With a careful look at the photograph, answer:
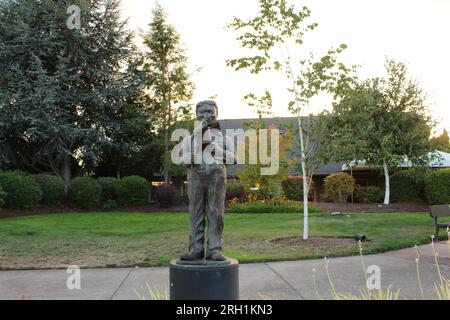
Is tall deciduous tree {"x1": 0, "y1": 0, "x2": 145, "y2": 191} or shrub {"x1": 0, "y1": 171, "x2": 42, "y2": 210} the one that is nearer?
shrub {"x1": 0, "y1": 171, "x2": 42, "y2": 210}

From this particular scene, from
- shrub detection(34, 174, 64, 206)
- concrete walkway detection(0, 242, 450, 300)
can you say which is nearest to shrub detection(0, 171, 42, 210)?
shrub detection(34, 174, 64, 206)

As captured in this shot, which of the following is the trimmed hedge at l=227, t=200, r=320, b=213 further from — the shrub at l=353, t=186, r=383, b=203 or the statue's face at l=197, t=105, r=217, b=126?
the statue's face at l=197, t=105, r=217, b=126

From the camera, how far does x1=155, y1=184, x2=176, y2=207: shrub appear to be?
24109 millimetres

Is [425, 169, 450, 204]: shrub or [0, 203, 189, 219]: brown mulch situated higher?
[425, 169, 450, 204]: shrub

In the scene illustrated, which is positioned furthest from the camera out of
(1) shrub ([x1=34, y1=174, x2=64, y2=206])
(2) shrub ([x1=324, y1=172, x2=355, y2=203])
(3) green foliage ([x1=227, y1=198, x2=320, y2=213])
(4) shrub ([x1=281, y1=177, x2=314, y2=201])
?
(4) shrub ([x1=281, y1=177, x2=314, y2=201])

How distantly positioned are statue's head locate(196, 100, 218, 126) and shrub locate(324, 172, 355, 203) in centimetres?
2076

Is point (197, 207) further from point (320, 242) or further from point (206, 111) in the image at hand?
point (320, 242)

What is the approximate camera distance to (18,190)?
21.1 metres

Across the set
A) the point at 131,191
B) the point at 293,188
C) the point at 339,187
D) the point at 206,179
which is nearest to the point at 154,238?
the point at 206,179

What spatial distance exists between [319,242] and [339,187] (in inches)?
572

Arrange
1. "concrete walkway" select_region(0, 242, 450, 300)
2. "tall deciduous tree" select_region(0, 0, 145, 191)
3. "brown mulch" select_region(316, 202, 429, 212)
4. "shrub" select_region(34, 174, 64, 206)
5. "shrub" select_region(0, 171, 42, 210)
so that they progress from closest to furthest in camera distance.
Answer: "concrete walkway" select_region(0, 242, 450, 300), "shrub" select_region(0, 171, 42, 210), "brown mulch" select_region(316, 202, 429, 212), "shrub" select_region(34, 174, 64, 206), "tall deciduous tree" select_region(0, 0, 145, 191)

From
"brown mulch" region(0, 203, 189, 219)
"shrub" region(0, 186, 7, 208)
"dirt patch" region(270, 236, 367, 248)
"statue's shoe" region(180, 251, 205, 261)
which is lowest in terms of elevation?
"dirt patch" region(270, 236, 367, 248)

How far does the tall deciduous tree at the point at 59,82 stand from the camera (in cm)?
2434

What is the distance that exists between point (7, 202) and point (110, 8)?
42.8 feet
